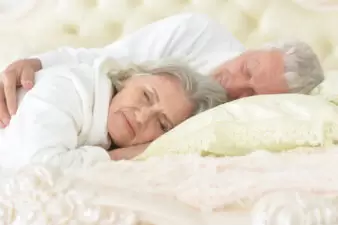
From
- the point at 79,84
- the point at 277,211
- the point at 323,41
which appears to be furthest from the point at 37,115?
the point at 323,41

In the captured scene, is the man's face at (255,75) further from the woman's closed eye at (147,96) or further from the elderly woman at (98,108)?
the woman's closed eye at (147,96)

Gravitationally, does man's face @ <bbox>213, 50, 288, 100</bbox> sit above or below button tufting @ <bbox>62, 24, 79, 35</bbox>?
above

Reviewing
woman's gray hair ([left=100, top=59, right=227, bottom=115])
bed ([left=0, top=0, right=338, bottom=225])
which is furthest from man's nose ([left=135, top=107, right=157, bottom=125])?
bed ([left=0, top=0, right=338, bottom=225])

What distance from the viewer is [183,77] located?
1.48m

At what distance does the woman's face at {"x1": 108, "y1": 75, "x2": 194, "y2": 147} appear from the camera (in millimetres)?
1385

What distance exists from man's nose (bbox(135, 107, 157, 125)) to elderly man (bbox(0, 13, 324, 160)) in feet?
0.89

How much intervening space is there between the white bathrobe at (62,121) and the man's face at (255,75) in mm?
382

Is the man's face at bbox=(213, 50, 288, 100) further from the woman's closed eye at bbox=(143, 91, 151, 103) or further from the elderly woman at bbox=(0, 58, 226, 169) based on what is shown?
the woman's closed eye at bbox=(143, 91, 151, 103)

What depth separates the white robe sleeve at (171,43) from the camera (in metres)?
1.74

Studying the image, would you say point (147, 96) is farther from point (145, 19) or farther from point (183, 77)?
point (145, 19)

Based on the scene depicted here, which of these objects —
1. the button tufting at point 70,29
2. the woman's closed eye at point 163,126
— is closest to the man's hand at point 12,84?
the woman's closed eye at point 163,126

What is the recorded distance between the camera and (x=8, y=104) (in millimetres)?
1395

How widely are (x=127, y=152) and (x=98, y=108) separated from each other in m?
0.12

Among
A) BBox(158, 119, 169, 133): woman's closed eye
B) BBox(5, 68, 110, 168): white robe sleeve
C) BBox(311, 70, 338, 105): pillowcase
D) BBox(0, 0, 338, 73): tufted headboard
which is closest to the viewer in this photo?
BBox(5, 68, 110, 168): white robe sleeve
